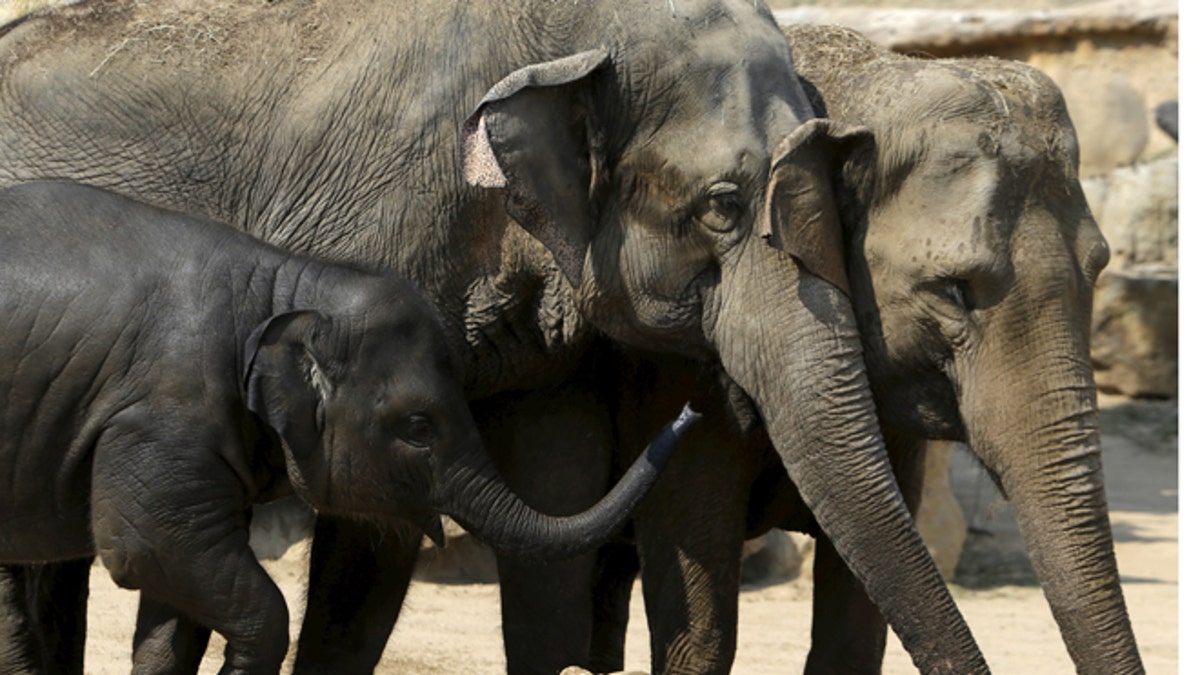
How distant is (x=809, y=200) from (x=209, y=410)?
154cm

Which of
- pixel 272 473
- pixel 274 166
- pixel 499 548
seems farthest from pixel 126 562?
pixel 274 166

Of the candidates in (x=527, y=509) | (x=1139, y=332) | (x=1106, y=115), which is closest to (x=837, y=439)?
(x=527, y=509)

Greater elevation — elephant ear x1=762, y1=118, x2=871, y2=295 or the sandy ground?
elephant ear x1=762, y1=118, x2=871, y2=295

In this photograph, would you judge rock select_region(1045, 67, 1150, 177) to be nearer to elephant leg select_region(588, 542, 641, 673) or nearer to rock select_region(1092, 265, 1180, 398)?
→ rock select_region(1092, 265, 1180, 398)

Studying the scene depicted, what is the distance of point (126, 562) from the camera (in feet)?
15.0

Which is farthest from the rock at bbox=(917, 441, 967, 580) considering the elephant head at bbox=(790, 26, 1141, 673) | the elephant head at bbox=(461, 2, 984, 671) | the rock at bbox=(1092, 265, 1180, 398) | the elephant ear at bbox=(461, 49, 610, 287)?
the elephant ear at bbox=(461, 49, 610, 287)

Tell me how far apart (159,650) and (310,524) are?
123 cm

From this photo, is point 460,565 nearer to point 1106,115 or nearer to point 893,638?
point 893,638

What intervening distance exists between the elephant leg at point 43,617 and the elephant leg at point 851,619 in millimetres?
A: 2072

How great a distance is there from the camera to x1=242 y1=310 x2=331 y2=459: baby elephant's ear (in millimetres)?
4676

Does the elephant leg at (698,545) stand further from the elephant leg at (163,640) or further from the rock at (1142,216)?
the rock at (1142,216)

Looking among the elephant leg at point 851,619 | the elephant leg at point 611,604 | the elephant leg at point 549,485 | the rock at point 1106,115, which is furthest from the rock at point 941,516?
the rock at point 1106,115

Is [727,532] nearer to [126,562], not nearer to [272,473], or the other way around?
[272,473]

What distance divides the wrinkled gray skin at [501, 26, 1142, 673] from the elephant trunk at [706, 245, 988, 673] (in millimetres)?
250
